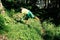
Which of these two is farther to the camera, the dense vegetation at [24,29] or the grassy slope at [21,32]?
the dense vegetation at [24,29]

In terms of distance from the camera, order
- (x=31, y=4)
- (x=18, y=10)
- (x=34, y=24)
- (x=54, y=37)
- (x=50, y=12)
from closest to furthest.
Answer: (x=54, y=37)
(x=34, y=24)
(x=18, y=10)
(x=50, y=12)
(x=31, y=4)

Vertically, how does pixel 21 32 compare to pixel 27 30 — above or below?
above

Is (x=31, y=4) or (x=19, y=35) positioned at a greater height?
(x=19, y=35)

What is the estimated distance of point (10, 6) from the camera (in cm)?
1525

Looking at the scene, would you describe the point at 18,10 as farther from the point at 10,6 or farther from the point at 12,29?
the point at 12,29

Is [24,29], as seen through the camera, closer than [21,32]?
No

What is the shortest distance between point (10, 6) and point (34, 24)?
345 cm

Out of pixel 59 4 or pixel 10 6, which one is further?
pixel 59 4

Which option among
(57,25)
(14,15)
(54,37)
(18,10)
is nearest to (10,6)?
(18,10)

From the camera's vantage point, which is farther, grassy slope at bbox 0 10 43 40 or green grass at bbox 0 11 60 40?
green grass at bbox 0 11 60 40

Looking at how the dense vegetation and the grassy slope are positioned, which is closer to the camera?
the grassy slope

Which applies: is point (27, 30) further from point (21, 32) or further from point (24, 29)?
point (21, 32)

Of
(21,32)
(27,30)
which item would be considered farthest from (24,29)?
(21,32)

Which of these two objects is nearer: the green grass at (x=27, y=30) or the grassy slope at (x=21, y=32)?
the grassy slope at (x=21, y=32)
